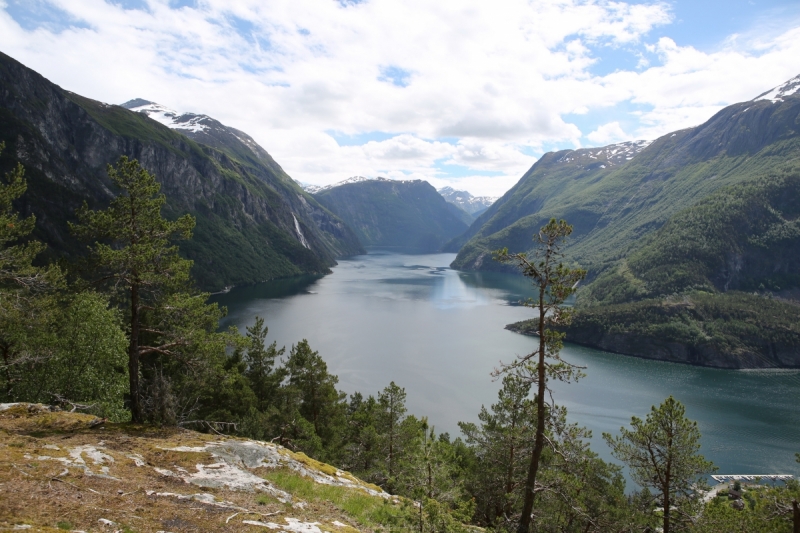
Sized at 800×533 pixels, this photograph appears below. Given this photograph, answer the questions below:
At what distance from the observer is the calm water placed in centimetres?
6569

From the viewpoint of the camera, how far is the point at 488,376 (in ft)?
277

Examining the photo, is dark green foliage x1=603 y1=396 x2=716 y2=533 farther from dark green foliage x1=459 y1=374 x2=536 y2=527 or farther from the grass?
the grass

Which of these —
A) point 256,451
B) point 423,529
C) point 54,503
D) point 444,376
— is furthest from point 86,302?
point 444,376

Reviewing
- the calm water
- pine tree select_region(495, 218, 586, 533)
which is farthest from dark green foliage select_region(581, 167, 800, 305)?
pine tree select_region(495, 218, 586, 533)

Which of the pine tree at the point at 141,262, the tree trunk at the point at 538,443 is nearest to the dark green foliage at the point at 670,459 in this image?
the tree trunk at the point at 538,443

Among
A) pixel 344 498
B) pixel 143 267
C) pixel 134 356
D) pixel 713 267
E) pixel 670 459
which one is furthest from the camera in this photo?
pixel 713 267

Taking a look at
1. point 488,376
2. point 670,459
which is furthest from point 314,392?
point 488,376

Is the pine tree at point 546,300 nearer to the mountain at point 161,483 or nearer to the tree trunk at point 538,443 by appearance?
the tree trunk at point 538,443

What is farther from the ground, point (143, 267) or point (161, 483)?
point (143, 267)

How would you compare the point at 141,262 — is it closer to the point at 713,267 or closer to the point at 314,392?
the point at 314,392

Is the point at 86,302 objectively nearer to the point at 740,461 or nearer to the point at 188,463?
the point at 188,463

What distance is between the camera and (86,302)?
22953 mm

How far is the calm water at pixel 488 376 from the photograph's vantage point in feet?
216

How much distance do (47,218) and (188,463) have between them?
14362cm
